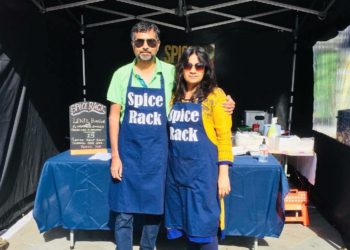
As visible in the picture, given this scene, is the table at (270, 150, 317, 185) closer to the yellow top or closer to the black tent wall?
the yellow top

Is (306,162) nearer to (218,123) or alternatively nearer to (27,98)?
(218,123)

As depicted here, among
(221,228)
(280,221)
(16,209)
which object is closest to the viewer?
(221,228)

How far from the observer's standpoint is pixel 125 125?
7.30 feet

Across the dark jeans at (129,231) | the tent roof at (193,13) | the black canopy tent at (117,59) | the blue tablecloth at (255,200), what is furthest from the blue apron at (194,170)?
the tent roof at (193,13)

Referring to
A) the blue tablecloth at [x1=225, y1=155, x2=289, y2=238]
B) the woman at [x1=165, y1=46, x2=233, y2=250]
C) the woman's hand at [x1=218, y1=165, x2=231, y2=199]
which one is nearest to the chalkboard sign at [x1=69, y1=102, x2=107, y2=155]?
the woman at [x1=165, y1=46, x2=233, y2=250]

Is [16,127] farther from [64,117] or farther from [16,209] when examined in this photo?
[64,117]

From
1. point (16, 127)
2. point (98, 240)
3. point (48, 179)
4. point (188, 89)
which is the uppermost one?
point (188, 89)

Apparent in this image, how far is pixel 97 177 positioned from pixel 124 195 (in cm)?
60

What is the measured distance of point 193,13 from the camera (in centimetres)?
472

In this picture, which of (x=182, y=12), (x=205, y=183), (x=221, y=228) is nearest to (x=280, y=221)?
(x=221, y=228)

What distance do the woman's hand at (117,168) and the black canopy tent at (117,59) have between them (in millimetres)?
1409

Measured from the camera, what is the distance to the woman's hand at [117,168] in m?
2.25

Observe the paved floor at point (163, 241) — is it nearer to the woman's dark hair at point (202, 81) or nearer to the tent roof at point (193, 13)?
the woman's dark hair at point (202, 81)

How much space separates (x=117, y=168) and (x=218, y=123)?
2.35ft
